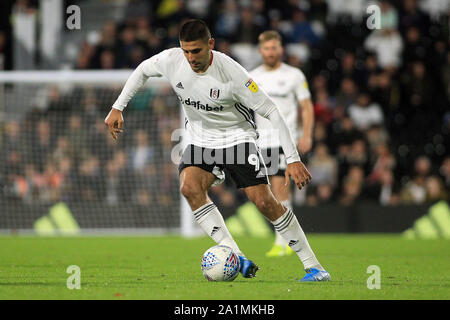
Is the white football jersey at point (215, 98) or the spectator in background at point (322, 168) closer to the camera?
the white football jersey at point (215, 98)

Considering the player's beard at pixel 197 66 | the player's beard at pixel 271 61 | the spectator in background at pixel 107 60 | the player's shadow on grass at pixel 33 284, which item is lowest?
the player's shadow on grass at pixel 33 284

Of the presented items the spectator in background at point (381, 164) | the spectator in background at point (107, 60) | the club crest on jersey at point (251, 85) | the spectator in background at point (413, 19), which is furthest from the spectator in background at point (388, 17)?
the club crest on jersey at point (251, 85)

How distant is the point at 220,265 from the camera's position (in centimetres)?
651

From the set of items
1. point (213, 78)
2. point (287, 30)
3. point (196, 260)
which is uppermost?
point (287, 30)

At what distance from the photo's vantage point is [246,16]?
17328 mm

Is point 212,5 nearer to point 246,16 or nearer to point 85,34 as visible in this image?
point 246,16

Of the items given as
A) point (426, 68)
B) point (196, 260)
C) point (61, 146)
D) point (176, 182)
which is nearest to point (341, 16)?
point (426, 68)

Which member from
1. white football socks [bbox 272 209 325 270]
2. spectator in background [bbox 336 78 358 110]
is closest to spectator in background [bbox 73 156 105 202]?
spectator in background [bbox 336 78 358 110]

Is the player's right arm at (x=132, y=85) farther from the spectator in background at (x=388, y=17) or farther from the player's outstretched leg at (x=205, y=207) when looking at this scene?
the spectator in background at (x=388, y=17)

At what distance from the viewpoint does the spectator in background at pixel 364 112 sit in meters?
15.7

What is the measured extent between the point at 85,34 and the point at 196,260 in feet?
38.0

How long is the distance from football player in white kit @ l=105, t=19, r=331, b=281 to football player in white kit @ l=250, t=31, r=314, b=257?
2.74 meters

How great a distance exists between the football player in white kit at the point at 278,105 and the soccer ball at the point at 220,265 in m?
3.17

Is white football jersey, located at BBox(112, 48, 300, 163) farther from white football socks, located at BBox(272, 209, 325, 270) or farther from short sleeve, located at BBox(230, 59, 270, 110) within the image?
white football socks, located at BBox(272, 209, 325, 270)
